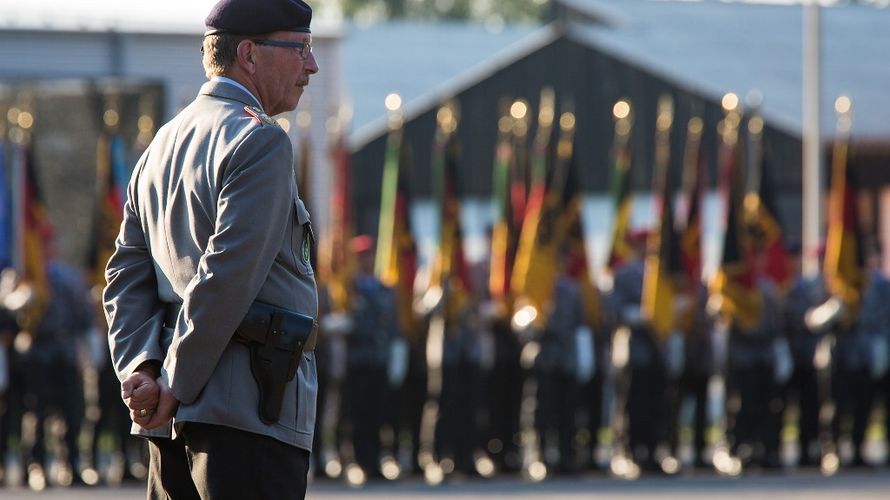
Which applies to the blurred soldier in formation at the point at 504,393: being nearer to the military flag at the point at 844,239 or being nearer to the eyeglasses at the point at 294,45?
the military flag at the point at 844,239

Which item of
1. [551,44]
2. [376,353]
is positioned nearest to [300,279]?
[376,353]

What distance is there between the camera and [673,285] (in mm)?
12797

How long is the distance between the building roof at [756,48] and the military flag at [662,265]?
10920mm

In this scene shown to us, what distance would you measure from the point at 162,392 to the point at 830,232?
10.5 metres

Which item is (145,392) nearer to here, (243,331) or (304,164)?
(243,331)

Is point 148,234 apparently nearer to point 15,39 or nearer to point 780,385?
point 780,385

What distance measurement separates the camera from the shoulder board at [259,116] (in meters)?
3.77

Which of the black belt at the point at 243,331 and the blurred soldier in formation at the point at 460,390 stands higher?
the black belt at the point at 243,331

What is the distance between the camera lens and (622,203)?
532 inches

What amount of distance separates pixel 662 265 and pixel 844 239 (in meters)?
A: 1.57

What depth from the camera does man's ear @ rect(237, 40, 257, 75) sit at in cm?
389

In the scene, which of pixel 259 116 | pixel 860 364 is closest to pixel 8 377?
pixel 860 364

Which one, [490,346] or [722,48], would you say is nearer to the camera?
[490,346]

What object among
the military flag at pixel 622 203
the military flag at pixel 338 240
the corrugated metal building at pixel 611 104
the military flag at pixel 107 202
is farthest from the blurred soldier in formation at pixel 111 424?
the corrugated metal building at pixel 611 104
